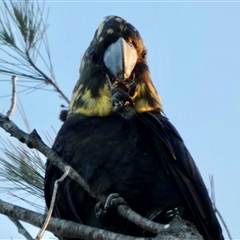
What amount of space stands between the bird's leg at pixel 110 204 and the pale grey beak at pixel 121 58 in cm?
51

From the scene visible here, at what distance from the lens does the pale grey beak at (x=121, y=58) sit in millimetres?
2535

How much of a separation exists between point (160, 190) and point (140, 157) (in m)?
0.14

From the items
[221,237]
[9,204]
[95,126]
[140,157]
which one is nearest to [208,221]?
[221,237]

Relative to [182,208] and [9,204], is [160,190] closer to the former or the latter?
[182,208]

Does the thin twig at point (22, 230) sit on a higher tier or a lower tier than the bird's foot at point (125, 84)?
lower

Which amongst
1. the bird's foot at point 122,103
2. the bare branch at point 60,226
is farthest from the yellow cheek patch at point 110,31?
the bare branch at point 60,226

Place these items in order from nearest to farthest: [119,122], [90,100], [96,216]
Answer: [96,216] → [119,122] → [90,100]

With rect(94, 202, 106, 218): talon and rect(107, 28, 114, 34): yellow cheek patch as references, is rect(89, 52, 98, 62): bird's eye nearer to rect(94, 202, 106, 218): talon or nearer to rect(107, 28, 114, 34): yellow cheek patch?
rect(107, 28, 114, 34): yellow cheek patch

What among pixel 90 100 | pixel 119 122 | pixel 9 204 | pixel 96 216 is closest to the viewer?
pixel 9 204

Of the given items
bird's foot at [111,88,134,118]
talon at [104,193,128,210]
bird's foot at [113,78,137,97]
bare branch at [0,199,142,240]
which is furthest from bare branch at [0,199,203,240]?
bird's foot at [113,78,137,97]

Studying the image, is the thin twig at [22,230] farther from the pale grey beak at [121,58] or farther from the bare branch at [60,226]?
the pale grey beak at [121,58]

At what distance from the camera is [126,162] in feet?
8.04

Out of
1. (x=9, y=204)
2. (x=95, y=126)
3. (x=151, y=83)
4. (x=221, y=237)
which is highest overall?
(x=151, y=83)

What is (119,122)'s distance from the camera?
2.58 metres
